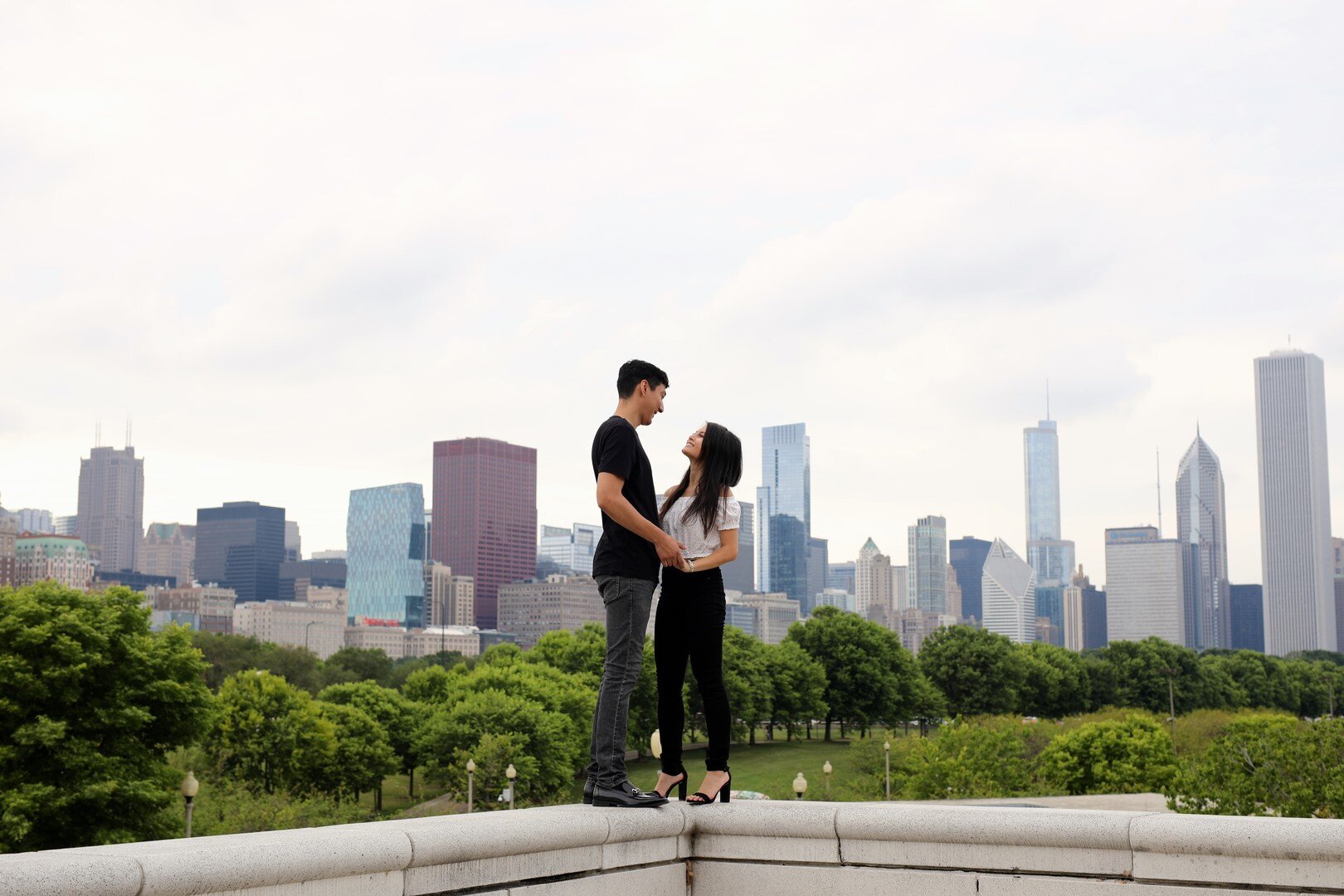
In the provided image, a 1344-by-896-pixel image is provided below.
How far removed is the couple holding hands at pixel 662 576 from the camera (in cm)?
715

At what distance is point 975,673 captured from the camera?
9925cm

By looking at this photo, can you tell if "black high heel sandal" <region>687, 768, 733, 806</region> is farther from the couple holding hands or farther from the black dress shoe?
the black dress shoe

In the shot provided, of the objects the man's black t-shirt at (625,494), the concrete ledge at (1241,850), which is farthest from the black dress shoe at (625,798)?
the concrete ledge at (1241,850)

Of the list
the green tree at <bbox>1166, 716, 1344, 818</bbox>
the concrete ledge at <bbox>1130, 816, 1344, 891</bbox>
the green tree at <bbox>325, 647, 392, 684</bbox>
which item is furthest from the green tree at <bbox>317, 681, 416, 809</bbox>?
the concrete ledge at <bbox>1130, 816, 1344, 891</bbox>

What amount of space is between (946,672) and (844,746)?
42.1ft

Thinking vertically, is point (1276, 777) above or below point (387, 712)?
above

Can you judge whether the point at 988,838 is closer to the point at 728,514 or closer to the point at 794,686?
the point at 728,514

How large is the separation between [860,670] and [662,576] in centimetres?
8861

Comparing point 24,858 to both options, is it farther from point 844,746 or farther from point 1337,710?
point 1337,710

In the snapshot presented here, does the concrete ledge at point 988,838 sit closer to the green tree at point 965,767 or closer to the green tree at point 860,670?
the green tree at point 965,767

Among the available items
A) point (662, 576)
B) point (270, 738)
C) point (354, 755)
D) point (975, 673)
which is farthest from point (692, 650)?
point (975, 673)

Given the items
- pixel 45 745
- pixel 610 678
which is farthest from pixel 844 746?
pixel 610 678

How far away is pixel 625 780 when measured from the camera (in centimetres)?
710

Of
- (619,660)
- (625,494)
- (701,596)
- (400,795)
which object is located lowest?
(400,795)
